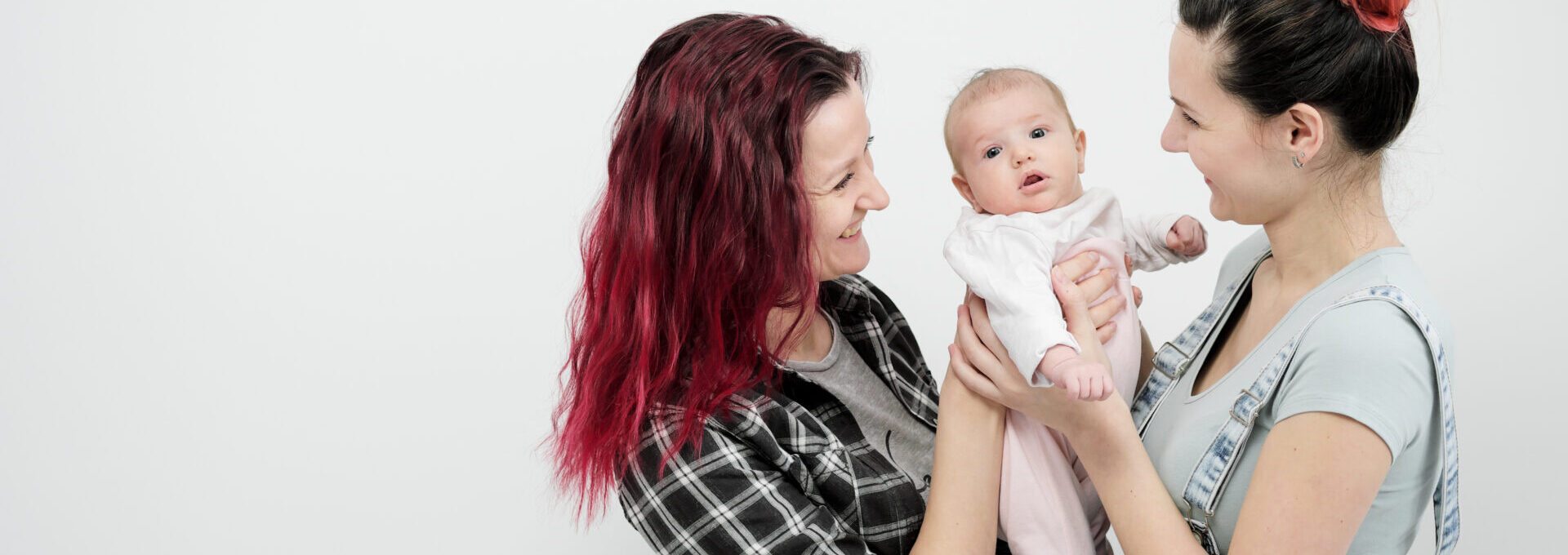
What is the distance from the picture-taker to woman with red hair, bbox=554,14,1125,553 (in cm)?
217

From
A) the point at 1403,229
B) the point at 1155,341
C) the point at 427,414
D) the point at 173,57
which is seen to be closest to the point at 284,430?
the point at 427,414

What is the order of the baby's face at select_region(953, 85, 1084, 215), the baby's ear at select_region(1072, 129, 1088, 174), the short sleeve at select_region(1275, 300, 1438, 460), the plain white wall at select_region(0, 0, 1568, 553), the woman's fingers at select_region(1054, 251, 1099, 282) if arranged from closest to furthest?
1. the short sleeve at select_region(1275, 300, 1438, 460)
2. the woman's fingers at select_region(1054, 251, 1099, 282)
3. the baby's face at select_region(953, 85, 1084, 215)
4. the baby's ear at select_region(1072, 129, 1088, 174)
5. the plain white wall at select_region(0, 0, 1568, 553)

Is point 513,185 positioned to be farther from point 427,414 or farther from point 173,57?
point 173,57

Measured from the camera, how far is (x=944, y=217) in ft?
13.3

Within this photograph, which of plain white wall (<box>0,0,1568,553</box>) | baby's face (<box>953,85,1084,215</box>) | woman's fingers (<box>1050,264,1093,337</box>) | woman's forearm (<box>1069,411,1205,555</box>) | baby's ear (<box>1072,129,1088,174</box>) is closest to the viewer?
woman's forearm (<box>1069,411,1205,555</box>)

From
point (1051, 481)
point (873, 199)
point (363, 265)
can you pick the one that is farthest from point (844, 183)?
point (363, 265)

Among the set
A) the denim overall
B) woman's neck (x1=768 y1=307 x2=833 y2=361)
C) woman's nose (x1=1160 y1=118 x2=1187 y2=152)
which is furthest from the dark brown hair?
woman's neck (x1=768 y1=307 x2=833 y2=361)

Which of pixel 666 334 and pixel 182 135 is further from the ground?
pixel 182 135

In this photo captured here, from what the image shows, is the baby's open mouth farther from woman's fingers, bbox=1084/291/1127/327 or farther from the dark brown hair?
the dark brown hair

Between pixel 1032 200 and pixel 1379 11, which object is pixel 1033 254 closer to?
pixel 1032 200

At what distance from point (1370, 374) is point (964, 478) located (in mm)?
756

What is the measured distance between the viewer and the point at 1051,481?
236cm

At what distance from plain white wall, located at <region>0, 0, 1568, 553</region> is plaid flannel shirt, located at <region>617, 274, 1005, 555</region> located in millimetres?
1614

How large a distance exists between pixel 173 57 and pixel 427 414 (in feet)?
4.76
